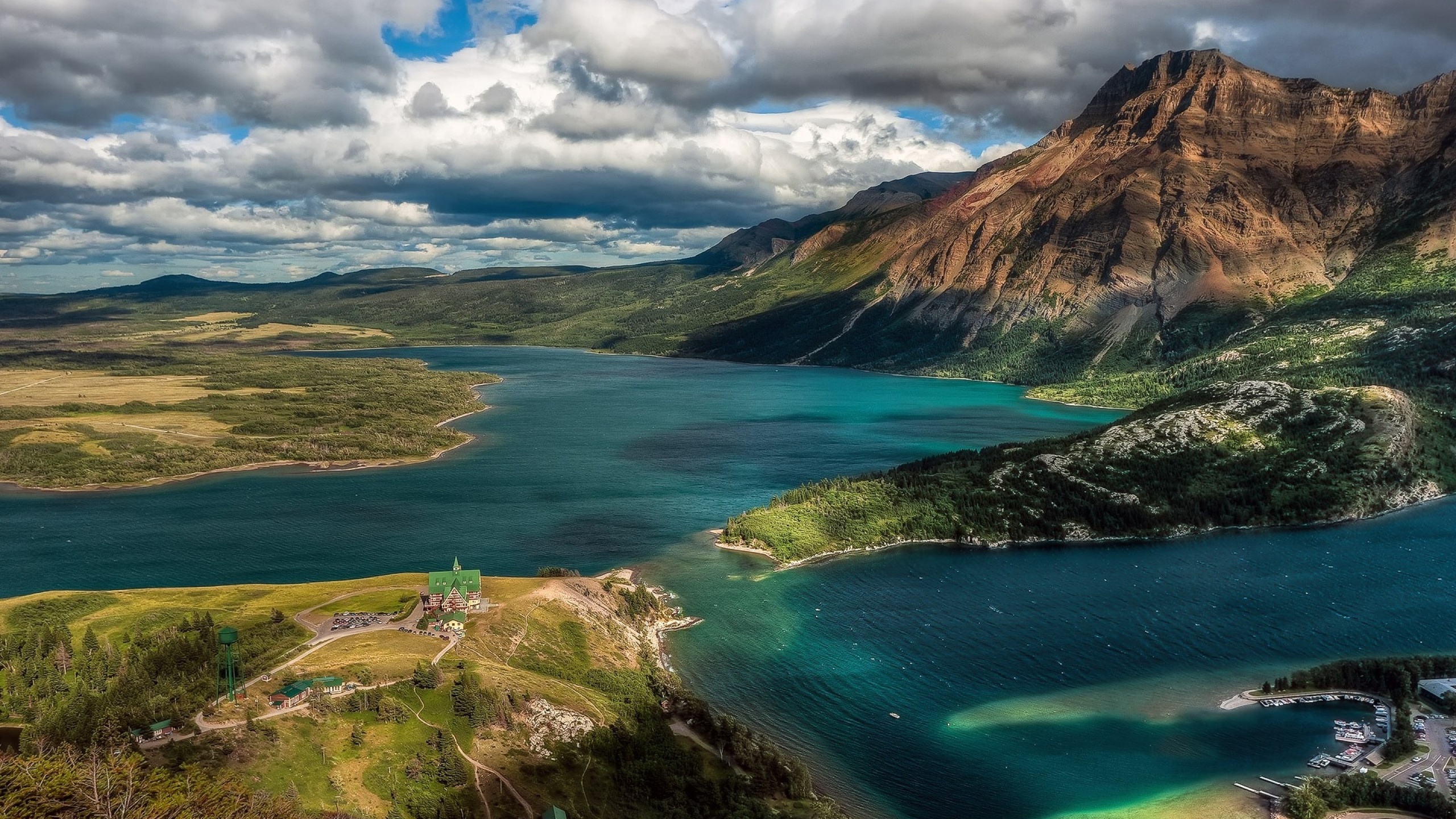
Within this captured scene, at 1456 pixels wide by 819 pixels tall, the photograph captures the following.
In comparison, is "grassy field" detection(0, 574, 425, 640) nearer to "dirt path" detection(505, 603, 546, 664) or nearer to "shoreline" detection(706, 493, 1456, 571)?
"dirt path" detection(505, 603, 546, 664)

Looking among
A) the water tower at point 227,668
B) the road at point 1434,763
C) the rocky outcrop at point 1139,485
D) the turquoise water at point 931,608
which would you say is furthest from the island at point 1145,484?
the water tower at point 227,668

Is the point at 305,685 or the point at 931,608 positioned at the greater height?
the point at 305,685

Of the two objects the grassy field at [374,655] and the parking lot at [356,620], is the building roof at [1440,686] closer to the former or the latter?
the grassy field at [374,655]

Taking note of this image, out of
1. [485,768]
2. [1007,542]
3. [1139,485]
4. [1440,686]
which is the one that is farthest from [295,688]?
[1139,485]

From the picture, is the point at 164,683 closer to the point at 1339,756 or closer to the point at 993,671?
the point at 993,671

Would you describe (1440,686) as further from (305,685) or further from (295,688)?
(295,688)

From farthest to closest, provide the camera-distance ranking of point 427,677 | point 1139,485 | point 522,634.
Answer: point 1139,485 < point 522,634 < point 427,677

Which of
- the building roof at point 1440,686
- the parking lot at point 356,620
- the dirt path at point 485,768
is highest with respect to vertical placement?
the parking lot at point 356,620
